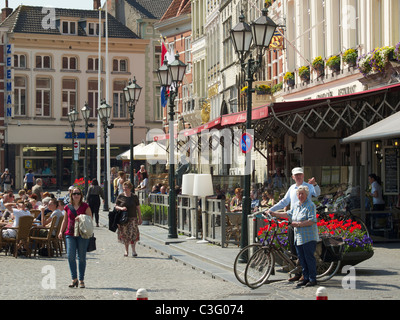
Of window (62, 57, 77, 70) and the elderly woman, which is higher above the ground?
window (62, 57, 77, 70)

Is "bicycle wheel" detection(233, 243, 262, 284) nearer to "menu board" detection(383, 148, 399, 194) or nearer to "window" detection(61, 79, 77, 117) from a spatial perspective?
"menu board" detection(383, 148, 399, 194)

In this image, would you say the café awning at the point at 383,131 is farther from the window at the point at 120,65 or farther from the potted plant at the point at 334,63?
the window at the point at 120,65

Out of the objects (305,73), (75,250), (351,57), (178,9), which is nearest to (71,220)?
(75,250)

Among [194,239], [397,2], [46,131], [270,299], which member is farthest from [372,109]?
[46,131]

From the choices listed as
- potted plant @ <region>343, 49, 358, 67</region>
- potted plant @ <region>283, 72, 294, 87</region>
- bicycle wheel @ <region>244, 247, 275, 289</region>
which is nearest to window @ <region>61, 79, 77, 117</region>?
potted plant @ <region>283, 72, 294, 87</region>

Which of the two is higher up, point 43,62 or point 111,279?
point 43,62

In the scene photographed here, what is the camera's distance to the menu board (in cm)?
2403

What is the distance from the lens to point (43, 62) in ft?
216

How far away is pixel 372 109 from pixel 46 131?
46762 millimetres

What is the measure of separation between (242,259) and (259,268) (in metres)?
0.44

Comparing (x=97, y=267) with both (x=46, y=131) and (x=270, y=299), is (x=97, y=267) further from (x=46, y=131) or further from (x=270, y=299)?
(x=46, y=131)

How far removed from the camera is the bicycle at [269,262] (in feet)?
44.6

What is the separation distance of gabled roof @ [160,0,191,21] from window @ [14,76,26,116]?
1122cm

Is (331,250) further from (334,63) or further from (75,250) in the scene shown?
(334,63)
